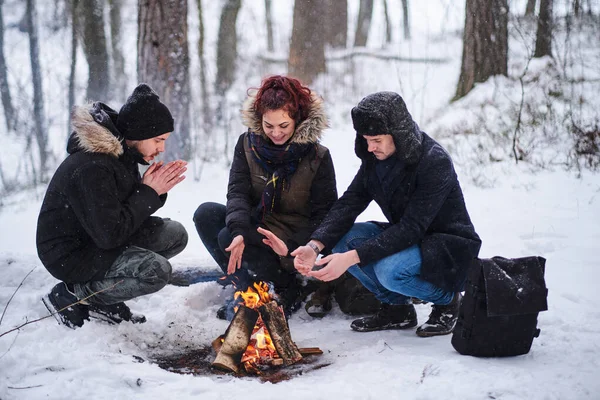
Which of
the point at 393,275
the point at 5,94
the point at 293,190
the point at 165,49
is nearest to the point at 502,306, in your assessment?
the point at 393,275

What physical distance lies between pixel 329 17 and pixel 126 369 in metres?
15.2

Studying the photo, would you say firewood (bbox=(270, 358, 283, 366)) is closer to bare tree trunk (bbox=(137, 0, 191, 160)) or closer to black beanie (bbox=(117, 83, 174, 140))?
black beanie (bbox=(117, 83, 174, 140))

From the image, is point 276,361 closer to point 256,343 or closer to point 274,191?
point 256,343

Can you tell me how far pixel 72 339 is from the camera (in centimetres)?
312

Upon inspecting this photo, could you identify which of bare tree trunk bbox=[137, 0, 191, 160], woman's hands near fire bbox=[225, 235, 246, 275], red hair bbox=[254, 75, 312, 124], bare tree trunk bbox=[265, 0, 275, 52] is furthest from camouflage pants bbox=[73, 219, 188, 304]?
Result: bare tree trunk bbox=[265, 0, 275, 52]

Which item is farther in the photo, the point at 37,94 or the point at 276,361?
the point at 37,94

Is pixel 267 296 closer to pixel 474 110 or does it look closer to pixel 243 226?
pixel 243 226

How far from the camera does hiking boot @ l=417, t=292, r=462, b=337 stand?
11.3 ft

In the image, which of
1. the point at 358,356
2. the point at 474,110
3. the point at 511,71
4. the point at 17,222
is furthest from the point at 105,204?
the point at 511,71

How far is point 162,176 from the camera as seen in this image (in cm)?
354

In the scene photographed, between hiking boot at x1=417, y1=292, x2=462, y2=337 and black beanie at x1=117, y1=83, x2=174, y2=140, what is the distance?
6.98ft

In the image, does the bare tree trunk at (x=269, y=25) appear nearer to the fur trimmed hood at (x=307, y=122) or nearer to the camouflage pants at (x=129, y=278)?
the fur trimmed hood at (x=307, y=122)

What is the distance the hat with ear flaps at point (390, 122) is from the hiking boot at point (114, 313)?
78.0 inches

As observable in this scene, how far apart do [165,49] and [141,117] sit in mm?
4210
